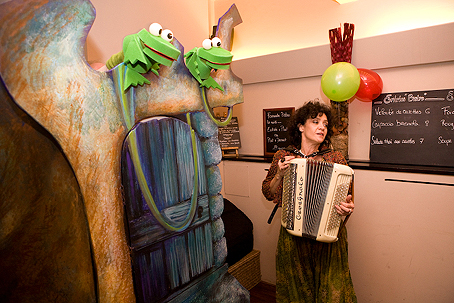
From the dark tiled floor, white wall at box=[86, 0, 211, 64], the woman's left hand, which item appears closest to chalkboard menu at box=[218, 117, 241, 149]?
white wall at box=[86, 0, 211, 64]

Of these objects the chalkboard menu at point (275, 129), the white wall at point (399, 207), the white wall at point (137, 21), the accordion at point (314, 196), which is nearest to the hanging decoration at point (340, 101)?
the white wall at point (399, 207)

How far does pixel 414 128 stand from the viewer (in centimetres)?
244

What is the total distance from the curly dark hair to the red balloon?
33 cm

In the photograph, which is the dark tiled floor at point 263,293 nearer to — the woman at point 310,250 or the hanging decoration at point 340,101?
the woman at point 310,250

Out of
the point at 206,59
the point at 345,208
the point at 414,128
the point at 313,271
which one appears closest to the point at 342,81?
the point at 414,128

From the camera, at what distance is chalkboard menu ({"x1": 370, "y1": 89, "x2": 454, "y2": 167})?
7.63 ft

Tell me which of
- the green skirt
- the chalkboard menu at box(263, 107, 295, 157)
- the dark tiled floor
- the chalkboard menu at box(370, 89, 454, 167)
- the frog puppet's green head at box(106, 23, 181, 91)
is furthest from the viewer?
the chalkboard menu at box(263, 107, 295, 157)

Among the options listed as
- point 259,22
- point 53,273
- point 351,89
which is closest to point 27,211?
point 53,273

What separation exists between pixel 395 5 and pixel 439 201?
1.62 metres

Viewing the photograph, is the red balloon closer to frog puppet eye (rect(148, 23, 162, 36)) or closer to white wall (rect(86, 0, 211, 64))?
white wall (rect(86, 0, 211, 64))

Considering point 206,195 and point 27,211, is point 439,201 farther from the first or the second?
point 27,211

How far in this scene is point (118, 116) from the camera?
129 cm

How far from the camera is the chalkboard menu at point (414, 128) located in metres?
2.32

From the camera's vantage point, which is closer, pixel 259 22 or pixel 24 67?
pixel 24 67
